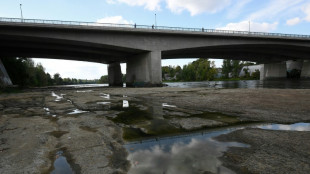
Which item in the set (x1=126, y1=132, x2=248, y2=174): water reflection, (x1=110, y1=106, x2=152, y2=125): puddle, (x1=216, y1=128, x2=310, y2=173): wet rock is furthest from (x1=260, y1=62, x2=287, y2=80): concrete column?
(x1=126, y1=132, x2=248, y2=174): water reflection

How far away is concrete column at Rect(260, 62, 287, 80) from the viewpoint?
206ft

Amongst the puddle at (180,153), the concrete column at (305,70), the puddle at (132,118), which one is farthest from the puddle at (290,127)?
the concrete column at (305,70)

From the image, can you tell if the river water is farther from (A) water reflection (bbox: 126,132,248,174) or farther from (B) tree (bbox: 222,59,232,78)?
(B) tree (bbox: 222,59,232,78)

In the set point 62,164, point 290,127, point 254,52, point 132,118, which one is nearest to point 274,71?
point 254,52

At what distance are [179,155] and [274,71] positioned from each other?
77.1 meters

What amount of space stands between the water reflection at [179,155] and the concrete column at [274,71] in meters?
72.8

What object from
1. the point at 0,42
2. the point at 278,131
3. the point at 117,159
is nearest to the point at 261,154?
the point at 278,131

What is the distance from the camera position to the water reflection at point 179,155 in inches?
96.1

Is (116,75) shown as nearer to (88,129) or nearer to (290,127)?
(88,129)

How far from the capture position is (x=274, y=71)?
65250 millimetres

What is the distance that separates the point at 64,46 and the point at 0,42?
9.82 m

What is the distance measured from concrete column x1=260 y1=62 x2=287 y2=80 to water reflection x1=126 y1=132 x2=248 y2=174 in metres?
72.8

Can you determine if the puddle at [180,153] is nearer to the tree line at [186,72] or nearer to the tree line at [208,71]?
the tree line at [186,72]

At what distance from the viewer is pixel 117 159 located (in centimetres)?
280
